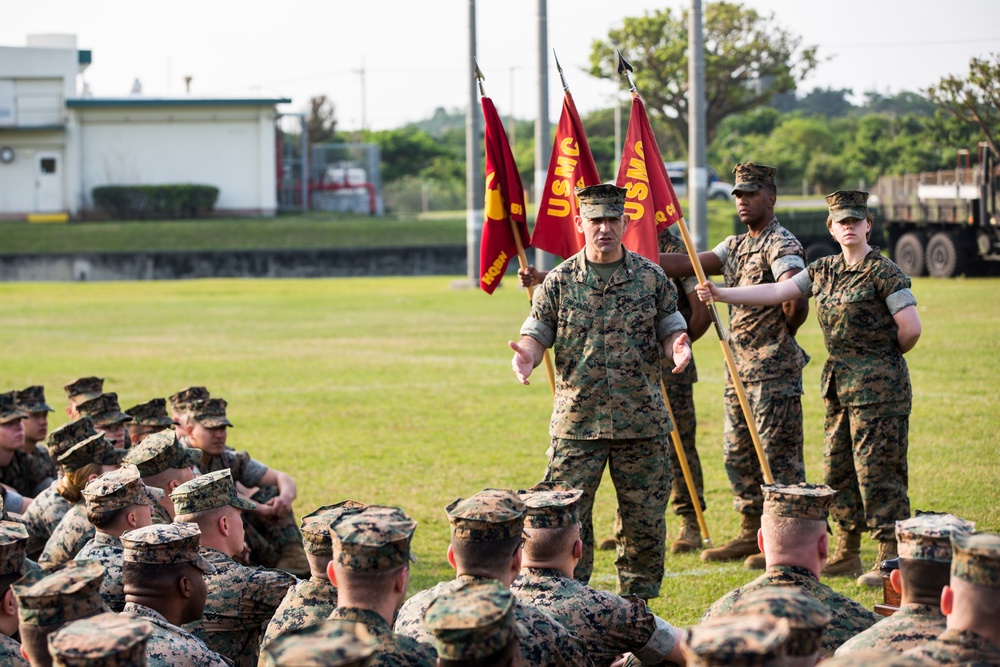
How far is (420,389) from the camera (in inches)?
610

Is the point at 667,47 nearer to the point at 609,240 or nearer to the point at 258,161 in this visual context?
the point at 258,161

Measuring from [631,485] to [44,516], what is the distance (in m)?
3.07

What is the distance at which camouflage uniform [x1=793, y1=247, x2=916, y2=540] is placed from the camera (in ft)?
22.6

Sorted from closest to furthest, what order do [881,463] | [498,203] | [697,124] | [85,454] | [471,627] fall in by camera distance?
[471,627], [85,454], [881,463], [498,203], [697,124]

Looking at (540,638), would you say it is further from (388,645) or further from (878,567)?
(878,567)

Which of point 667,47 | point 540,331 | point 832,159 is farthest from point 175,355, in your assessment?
point 832,159

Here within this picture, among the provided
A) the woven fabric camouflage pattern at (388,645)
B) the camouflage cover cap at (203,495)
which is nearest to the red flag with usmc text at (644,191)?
the camouflage cover cap at (203,495)

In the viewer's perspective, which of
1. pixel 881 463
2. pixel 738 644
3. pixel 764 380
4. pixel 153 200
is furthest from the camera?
pixel 153 200

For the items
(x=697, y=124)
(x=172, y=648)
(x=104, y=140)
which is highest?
(x=104, y=140)

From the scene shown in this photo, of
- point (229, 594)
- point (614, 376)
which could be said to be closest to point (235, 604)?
point (229, 594)

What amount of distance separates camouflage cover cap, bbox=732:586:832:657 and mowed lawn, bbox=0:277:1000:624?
127 inches

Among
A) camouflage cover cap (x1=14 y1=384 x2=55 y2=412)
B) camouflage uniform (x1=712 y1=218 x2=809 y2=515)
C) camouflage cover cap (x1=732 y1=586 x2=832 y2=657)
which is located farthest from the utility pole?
camouflage cover cap (x1=732 y1=586 x2=832 y2=657)

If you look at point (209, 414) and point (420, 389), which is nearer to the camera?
point (209, 414)

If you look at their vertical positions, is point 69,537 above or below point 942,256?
below
